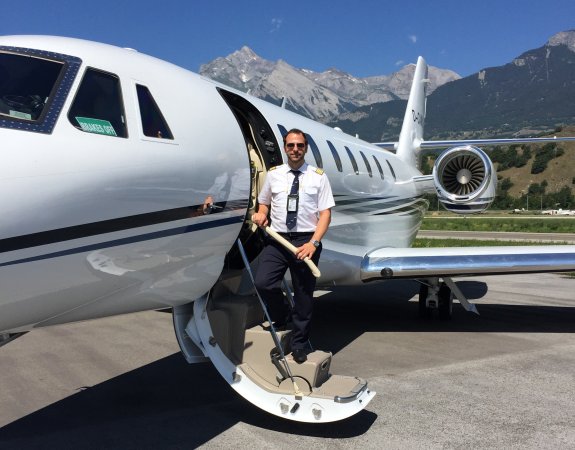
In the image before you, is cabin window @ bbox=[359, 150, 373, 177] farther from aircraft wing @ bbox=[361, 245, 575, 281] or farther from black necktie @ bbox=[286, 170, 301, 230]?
black necktie @ bbox=[286, 170, 301, 230]

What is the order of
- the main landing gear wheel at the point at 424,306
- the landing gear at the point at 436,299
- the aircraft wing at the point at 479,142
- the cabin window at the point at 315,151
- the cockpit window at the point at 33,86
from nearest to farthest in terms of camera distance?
the cockpit window at the point at 33,86, the cabin window at the point at 315,151, the landing gear at the point at 436,299, the main landing gear wheel at the point at 424,306, the aircraft wing at the point at 479,142

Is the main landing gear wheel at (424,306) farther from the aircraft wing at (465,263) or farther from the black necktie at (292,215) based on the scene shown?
the black necktie at (292,215)

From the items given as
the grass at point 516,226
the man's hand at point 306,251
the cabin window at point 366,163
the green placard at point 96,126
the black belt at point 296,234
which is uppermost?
the green placard at point 96,126

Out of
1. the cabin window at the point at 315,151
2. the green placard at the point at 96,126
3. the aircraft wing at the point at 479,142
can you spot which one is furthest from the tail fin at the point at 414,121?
the green placard at the point at 96,126

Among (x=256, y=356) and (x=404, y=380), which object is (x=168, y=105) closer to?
(x=256, y=356)

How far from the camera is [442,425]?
4953 mm

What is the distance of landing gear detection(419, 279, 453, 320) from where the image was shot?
1002cm

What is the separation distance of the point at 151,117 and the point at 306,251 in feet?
5.16

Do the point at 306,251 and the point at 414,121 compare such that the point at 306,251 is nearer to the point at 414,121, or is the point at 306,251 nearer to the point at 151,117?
the point at 151,117

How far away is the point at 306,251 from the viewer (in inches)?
187


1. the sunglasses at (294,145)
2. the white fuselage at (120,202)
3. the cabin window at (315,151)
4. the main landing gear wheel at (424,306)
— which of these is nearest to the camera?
the white fuselage at (120,202)

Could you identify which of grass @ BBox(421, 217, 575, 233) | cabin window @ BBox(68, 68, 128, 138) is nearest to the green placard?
cabin window @ BBox(68, 68, 128, 138)

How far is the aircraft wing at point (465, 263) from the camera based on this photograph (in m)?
8.38

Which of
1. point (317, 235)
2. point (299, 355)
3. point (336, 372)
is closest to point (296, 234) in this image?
point (317, 235)
